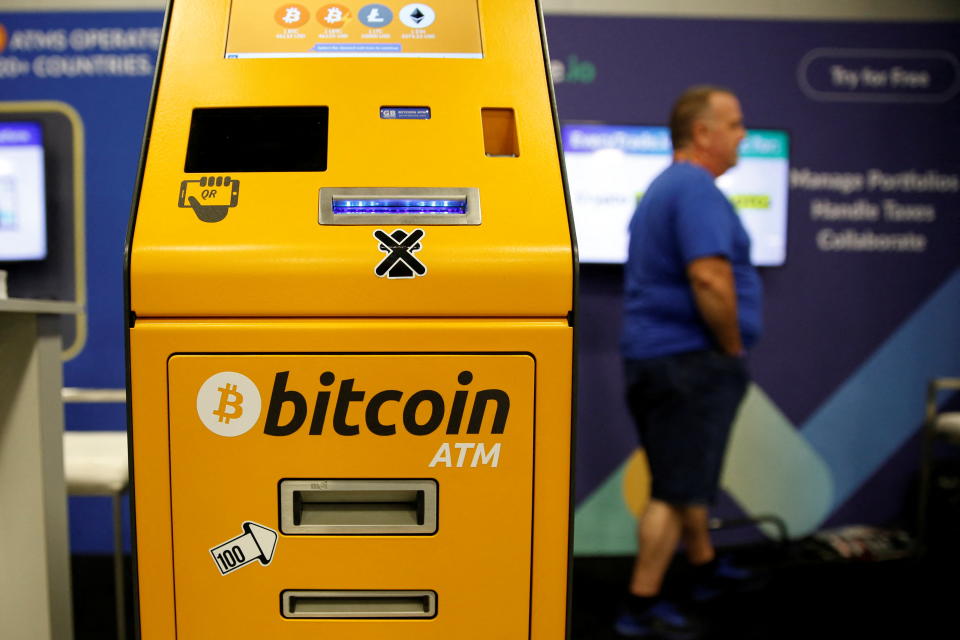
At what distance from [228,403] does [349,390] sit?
18cm

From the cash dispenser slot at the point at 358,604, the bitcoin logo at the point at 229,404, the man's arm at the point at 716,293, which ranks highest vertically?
the man's arm at the point at 716,293

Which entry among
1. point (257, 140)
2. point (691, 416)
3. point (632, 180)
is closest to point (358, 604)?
point (257, 140)

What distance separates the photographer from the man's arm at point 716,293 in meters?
1.69

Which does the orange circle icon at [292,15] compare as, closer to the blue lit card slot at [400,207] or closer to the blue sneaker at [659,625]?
the blue lit card slot at [400,207]

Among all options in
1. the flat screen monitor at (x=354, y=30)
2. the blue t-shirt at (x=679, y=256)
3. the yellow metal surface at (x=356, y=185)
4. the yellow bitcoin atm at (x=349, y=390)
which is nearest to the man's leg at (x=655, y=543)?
the blue t-shirt at (x=679, y=256)

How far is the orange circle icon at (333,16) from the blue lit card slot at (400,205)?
1.26ft

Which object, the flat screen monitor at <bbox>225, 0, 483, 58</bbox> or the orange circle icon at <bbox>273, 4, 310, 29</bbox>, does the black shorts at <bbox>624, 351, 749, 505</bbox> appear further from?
the orange circle icon at <bbox>273, 4, 310, 29</bbox>

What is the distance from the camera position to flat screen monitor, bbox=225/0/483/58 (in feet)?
3.64

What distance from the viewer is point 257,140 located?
1018 millimetres

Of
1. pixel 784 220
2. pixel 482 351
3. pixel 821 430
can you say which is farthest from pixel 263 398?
pixel 821 430

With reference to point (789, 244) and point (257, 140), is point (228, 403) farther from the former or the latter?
point (789, 244)

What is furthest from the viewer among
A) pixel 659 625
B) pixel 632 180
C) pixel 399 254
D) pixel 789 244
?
pixel 789 244

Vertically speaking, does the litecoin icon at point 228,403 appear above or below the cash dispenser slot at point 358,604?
above

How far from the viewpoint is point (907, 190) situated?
270cm
